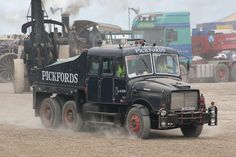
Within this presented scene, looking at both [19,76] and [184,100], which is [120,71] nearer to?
[184,100]

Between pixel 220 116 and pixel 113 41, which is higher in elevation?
pixel 113 41

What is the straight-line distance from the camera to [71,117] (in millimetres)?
14508

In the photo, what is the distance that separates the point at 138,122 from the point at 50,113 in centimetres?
338

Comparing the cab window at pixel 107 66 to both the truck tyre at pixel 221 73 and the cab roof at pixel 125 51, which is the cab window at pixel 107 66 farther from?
the truck tyre at pixel 221 73

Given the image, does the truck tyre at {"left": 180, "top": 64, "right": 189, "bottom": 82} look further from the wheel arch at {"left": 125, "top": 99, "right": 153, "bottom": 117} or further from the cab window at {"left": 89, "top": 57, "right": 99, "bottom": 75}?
the cab window at {"left": 89, "top": 57, "right": 99, "bottom": 75}

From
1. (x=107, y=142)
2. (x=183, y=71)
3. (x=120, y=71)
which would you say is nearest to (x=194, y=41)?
(x=183, y=71)

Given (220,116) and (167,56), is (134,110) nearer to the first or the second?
(167,56)

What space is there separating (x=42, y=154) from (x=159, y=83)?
3.36 meters

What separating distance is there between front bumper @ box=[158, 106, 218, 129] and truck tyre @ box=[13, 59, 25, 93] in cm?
1373

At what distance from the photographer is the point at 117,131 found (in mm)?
13578

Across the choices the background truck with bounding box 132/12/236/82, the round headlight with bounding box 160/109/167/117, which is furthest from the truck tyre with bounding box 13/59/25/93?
the round headlight with bounding box 160/109/167/117

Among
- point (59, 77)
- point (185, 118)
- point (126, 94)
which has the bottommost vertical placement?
point (185, 118)

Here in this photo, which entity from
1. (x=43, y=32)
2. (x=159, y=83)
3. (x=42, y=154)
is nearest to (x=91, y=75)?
(x=159, y=83)

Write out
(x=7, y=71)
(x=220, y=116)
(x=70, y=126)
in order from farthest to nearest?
(x=7, y=71), (x=220, y=116), (x=70, y=126)
